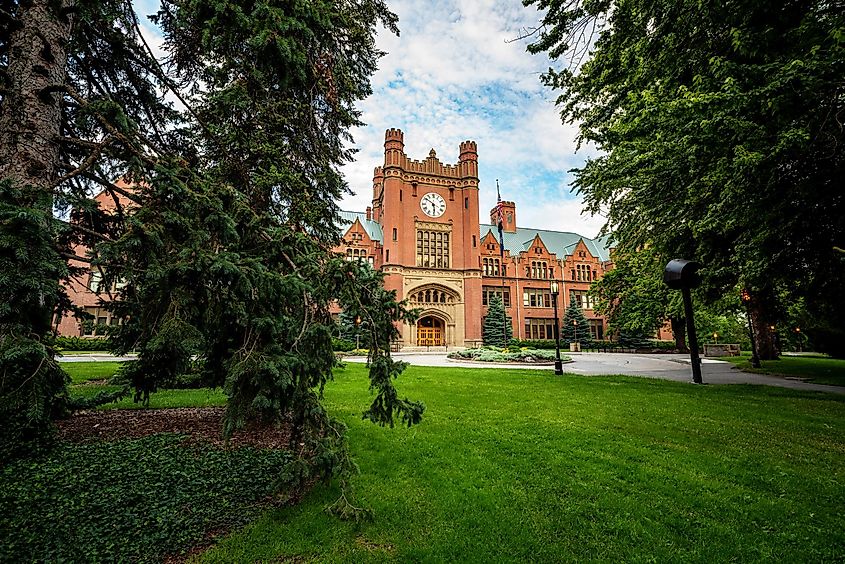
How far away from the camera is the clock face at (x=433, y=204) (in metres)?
37.7

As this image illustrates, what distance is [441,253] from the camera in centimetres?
3769

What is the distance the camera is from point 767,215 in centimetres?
689

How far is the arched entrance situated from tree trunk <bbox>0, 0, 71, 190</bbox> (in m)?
33.2

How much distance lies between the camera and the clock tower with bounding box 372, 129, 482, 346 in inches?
1409

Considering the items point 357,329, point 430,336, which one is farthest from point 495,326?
point 357,329

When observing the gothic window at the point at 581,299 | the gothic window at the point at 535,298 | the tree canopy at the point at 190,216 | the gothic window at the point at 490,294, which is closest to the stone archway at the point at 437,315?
the gothic window at the point at 490,294

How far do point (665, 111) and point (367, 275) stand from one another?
217 inches

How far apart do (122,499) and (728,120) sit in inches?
301

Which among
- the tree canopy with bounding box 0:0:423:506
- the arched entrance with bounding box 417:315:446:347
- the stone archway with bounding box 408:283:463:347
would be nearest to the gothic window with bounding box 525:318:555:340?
the stone archway with bounding box 408:283:463:347

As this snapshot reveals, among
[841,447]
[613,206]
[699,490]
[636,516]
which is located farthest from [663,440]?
[613,206]

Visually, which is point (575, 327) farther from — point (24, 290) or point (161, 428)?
point (24, 290)

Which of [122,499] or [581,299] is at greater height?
[581,299]

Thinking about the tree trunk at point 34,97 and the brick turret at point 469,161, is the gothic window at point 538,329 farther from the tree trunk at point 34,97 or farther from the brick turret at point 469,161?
the tree trunk at point 34,97

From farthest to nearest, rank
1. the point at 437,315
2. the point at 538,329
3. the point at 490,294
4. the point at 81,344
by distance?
1. the point at 538,329
2. the point at 490,294
3. the point at 437,315
4. the point at 81,344
